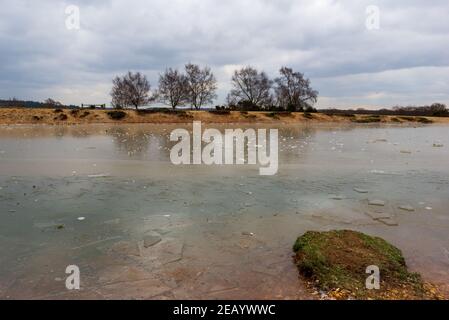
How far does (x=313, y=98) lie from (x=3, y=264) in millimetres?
80847

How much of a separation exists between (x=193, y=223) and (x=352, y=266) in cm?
310

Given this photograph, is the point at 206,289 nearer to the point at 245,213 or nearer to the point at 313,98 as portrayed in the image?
the point at 245,213

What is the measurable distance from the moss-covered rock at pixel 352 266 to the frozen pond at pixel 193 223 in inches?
9.8

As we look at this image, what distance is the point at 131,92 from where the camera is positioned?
67375mm

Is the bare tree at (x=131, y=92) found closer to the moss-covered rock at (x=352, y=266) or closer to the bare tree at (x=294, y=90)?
the bare tree at (x=294, y=90)

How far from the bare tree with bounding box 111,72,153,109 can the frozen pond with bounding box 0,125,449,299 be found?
56.0m

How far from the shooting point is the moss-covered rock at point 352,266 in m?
4.50

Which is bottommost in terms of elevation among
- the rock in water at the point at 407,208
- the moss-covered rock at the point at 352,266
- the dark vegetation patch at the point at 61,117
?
the moss-covered rock at the point at 352,266

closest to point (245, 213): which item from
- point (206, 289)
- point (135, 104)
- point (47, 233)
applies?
point (206, 289)

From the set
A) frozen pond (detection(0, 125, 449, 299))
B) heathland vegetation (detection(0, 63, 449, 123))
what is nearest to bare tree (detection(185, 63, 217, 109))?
heathland vegetation (detection(0, 63, 449, 123))

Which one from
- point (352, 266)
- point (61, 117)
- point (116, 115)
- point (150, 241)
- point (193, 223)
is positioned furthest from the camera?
point (116, 115)

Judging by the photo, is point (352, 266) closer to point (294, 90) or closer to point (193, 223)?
point (193, 223)

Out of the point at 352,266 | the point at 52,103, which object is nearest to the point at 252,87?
the point at 52,103

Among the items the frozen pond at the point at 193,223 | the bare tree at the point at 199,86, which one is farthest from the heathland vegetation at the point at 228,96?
the frozen pond at the point at 193,223
